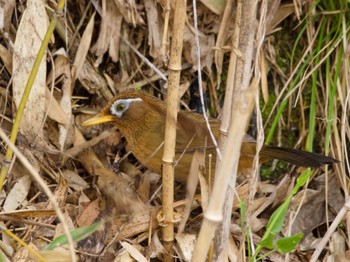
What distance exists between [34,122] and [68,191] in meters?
0.40

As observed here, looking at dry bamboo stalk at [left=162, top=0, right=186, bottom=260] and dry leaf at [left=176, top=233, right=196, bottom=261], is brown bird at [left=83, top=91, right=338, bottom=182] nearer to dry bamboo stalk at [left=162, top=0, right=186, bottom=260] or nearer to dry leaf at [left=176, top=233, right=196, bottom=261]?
dry leaf at [left=176, top=233, right=196, bottom=261]

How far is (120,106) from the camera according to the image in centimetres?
382

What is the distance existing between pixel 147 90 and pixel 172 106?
1.40m

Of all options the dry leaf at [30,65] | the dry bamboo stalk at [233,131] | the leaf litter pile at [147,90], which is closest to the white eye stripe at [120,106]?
the leaf litter pile at [147,90]

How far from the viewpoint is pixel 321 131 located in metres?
4.20

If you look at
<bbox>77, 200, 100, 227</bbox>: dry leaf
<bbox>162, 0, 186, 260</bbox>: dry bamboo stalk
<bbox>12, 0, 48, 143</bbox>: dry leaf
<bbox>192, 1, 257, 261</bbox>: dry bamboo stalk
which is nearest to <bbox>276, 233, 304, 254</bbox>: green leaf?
<bbox>192, 1, 257, 261</bbox>: dry bamboo stalk

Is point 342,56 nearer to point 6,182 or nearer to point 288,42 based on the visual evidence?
point 288,42

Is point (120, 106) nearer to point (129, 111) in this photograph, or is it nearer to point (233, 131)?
point (129, 111)

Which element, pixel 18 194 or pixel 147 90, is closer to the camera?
pixel 18 194

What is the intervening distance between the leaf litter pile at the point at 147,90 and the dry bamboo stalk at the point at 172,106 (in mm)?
327

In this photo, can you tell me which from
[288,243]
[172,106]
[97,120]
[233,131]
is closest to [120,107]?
[97,120]

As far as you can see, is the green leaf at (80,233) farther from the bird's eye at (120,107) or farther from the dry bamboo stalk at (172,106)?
the bird's eye at (120,107)

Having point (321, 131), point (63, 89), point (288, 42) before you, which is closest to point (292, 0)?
point (288, 42)

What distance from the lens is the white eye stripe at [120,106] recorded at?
3.79 m
